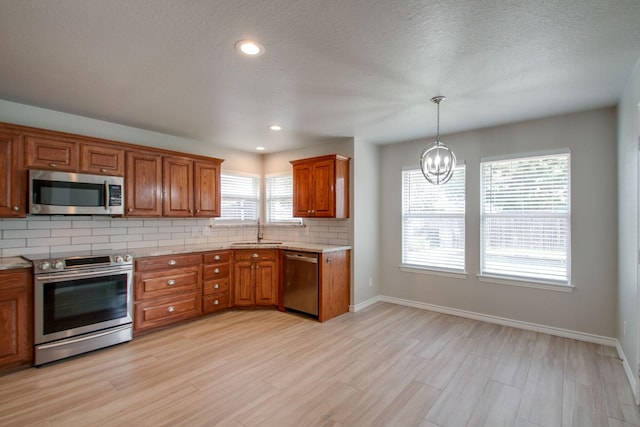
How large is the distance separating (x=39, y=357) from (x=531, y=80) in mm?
5202

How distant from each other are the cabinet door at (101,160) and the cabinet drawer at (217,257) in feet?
4.91

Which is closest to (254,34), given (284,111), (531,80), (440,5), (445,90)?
(440,5)

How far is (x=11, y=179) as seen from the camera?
302 centimetres

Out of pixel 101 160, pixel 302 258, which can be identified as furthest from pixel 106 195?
pixel 302 258

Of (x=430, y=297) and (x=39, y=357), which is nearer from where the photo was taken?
(x=39, y=357)

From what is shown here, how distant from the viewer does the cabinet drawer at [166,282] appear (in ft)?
12.1

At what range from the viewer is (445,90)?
2.95 metres

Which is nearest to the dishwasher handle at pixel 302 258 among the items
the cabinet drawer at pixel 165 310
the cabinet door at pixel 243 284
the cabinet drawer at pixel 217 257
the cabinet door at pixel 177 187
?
the cabinet door at pixel 243 284

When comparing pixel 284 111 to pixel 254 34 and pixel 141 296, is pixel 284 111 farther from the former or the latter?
pixel 141 296

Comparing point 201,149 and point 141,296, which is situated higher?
point 201,149

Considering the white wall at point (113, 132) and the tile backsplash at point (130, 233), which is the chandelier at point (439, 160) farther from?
the white wall at point (113, 132)

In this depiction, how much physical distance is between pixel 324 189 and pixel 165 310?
265cm

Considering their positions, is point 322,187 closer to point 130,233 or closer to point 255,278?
point 255,278

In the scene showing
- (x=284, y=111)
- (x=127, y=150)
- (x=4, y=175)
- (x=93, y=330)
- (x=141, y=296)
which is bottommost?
(x=93, y=330)
